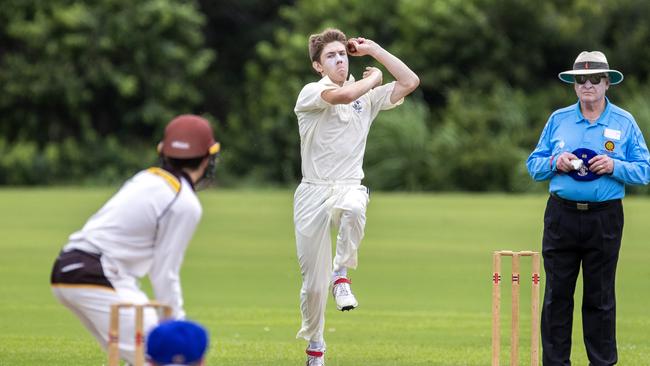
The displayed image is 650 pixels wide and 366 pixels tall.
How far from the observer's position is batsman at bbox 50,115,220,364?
5766 millimetres

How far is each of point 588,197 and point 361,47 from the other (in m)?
1.69

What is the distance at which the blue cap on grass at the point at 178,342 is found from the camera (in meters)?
5.28

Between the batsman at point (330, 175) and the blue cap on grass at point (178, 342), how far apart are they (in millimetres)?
3045

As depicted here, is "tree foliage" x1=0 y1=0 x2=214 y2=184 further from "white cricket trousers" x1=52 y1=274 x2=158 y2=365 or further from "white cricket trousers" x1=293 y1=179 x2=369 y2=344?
"white cricket trousers" x1=52 y1=274 x2=158 y2=365

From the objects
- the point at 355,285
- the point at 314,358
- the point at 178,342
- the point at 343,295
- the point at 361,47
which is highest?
the point at 361,47

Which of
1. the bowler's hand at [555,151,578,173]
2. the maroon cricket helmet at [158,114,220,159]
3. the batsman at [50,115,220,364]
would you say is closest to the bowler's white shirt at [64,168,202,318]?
the batsman at [50,115,220,364]

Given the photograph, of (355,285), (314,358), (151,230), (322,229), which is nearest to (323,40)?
(322,229)

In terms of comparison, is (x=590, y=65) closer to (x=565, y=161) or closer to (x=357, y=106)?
(x=565, y=161)

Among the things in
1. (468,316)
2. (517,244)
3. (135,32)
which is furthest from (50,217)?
(135,32)

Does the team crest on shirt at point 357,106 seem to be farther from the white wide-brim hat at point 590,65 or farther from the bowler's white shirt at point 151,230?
the bowler's white shirt at point 151,230

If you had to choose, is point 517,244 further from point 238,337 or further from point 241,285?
point 238,337

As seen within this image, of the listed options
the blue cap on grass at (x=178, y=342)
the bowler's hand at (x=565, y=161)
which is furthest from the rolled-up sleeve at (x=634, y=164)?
the blue cap on grass at (x=178, y=342)

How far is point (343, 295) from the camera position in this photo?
8336 millimetres

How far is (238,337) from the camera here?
35.3ft
